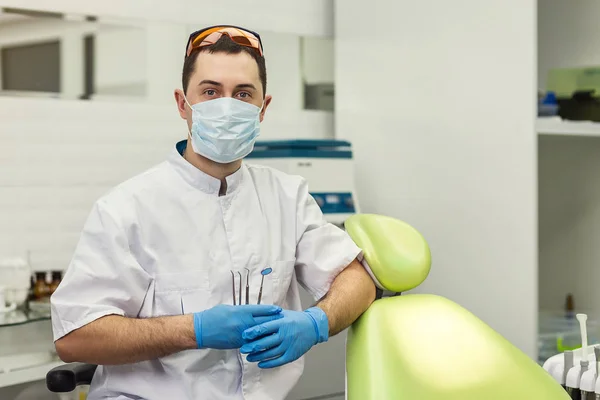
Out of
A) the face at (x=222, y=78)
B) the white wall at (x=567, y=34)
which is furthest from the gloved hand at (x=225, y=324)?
the white wall at (x=567, y=34)

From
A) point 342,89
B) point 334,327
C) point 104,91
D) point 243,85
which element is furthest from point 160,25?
point 334,327

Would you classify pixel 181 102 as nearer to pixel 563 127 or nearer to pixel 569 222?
pixel 563 127

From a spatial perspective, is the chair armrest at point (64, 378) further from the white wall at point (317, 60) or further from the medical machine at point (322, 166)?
the white wall at point (317, 60)

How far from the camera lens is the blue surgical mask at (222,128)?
1.76m

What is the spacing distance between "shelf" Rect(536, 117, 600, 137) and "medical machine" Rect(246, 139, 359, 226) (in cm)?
68

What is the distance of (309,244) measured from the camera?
192 centimetres

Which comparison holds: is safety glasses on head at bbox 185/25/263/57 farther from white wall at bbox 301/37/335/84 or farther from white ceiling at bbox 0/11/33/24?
white wall at bbox 301/37/335/84

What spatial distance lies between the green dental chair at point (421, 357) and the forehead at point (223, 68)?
1.79 ft

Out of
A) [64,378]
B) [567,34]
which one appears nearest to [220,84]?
[64,378]

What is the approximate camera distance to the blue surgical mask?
1756 mm

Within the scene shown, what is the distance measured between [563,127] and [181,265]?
125 cm

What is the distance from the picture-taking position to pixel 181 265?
1732 mm

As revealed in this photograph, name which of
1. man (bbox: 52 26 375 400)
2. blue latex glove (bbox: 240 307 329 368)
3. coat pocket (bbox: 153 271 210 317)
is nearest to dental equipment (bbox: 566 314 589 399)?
man (bbox: 52 26 375 400)

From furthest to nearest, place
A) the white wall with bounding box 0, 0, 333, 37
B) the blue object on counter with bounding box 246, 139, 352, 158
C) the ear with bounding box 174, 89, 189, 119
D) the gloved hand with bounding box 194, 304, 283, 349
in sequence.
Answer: the blue object on counter with bounding box 246, 139, 352, 158 → the white wall with bounding box 0, 0, 333, 37 → the ear with bounding box 174, 89, 189, 119 → the gloved hand with bounding box 194, 304, 283, 349
